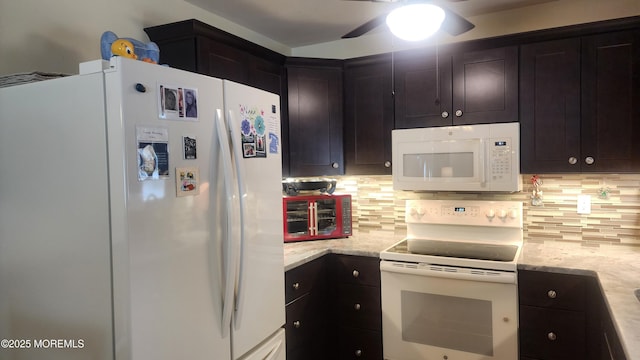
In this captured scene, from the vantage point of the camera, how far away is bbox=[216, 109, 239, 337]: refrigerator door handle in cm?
144

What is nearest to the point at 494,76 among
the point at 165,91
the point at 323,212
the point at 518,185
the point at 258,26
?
the point at 518,185

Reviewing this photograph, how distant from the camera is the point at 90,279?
124 cm

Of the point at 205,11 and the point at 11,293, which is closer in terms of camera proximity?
the point at 11,293

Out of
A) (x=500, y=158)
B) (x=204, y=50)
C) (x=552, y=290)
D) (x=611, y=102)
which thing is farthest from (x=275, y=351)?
(x=611, y=102)

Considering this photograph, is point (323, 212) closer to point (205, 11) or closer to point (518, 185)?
point (518, 185)

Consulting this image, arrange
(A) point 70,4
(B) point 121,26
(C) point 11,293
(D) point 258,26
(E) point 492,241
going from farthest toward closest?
(D) point 258,26
(E) point 492,241
(B) point 121,26
(A) point 70,4
(C) point 11,293

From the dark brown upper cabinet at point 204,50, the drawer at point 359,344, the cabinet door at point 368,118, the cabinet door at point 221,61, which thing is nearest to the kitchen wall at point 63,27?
the dark brown upper cabinet at point 204,50

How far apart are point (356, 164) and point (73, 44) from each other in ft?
5.97

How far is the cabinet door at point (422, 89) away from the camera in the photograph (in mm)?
2588

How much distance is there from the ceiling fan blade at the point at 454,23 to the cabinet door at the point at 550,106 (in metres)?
0.76

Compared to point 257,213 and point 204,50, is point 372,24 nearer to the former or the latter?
point 204,50

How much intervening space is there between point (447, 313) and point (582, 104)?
140 centimetres

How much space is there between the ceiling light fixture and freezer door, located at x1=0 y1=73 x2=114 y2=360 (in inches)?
A: 41.7

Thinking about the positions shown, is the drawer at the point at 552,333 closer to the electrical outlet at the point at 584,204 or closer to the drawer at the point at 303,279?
the electrical outlet at the point at 584,204
